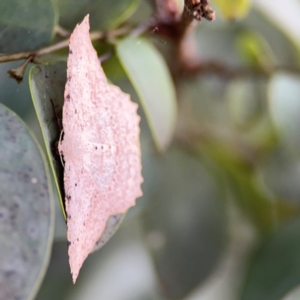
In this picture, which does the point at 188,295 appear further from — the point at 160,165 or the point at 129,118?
the point at 129,118

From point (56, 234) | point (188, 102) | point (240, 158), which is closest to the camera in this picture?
point (56, 234)

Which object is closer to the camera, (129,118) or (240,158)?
(129,118)

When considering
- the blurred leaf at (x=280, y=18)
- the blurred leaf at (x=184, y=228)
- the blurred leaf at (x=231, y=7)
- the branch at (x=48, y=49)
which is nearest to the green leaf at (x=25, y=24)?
the branch at (x=48, y=49)

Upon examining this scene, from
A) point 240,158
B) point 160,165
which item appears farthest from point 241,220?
point 160,165

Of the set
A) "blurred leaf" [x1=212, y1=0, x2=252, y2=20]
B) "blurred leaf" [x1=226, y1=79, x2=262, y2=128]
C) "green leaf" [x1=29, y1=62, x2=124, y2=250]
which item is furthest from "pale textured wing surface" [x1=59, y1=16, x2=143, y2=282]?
"blurred leaf" [x1=226, y1=79, x2=262, y2=128]

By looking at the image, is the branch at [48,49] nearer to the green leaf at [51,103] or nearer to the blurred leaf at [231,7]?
the green leaf at [51,103]

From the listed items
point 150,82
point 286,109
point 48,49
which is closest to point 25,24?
point 48,49

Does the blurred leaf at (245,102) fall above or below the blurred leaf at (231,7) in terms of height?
below
